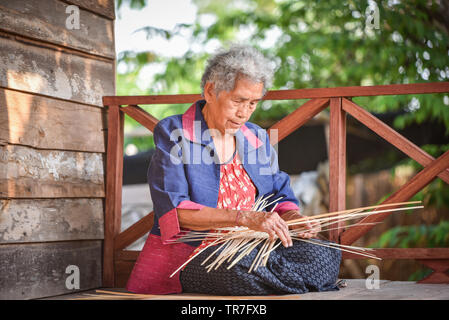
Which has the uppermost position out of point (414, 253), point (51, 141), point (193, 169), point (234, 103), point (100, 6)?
point (100, 6)

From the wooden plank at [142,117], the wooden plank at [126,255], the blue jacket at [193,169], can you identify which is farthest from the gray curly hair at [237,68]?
the wooden plank at [126,255]

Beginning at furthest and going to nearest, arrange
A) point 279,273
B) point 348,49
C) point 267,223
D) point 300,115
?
point 348,49 < point 300,115 < point 279,273 < point 267,223

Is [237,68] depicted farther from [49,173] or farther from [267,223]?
[49,173]

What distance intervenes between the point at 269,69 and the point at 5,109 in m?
1.13

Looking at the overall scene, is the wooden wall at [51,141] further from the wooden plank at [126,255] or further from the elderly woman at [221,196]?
the elderly woman at [221,196]

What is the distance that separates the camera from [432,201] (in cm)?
425

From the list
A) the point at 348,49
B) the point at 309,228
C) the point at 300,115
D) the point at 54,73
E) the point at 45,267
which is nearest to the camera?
the point at 309,228

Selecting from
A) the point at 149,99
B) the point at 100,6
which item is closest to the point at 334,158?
the point at 149,99

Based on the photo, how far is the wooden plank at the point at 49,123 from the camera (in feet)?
7.84

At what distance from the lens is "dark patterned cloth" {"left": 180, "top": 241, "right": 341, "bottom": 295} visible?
2.12 metres

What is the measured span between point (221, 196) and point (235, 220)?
30cm

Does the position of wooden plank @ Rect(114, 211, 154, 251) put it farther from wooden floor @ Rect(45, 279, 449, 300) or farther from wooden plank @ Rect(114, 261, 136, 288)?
wooden floor @ Rect(45, 279, 449, 300)

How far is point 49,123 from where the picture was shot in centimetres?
262
